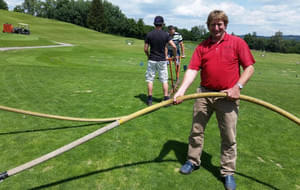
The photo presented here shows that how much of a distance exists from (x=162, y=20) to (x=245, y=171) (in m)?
4.48

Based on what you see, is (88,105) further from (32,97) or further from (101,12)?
(101,12)

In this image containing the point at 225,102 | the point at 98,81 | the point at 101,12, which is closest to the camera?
the point at 225,102

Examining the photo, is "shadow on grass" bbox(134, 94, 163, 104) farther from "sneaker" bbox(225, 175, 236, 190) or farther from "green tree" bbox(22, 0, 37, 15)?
"green tree" bbox(22, 0, 37, 15)

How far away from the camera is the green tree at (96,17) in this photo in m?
106

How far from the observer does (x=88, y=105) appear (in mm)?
6863

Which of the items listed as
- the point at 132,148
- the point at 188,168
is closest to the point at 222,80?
the point at 188,168

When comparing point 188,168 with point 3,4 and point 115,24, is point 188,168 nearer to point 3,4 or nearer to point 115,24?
point 115,24

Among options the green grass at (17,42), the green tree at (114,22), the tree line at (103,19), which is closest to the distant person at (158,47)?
the green grass at (17,42)

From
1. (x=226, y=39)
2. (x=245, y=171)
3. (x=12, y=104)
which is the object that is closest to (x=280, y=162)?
(x=245, y=171)

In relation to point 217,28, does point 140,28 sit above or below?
above

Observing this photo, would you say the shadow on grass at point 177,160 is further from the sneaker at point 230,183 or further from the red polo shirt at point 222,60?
the red polo shirt at point 222,60

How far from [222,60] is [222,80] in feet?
0.95

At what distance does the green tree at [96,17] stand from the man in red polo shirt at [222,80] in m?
110

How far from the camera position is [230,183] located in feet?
10.9
